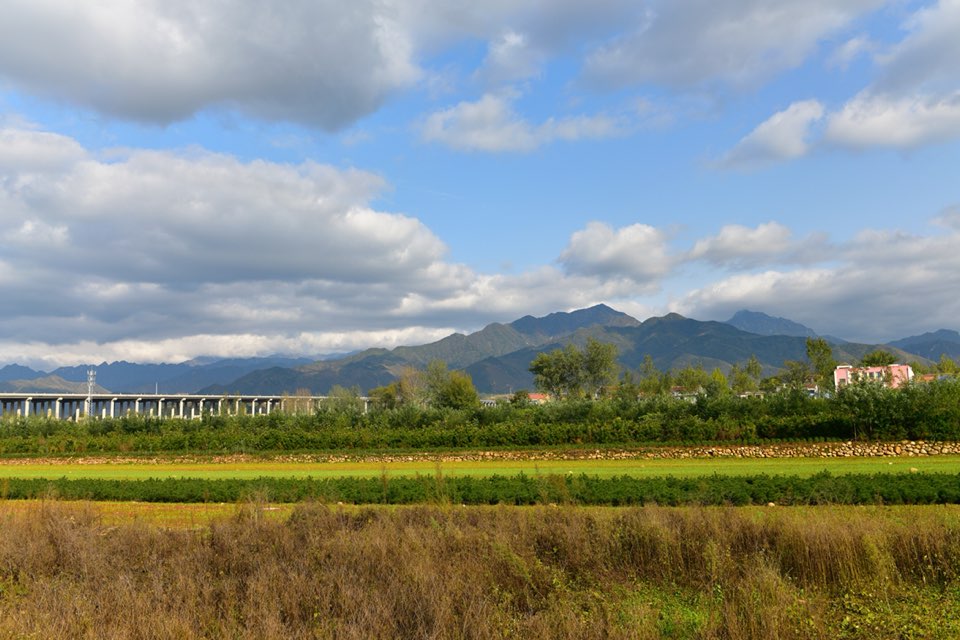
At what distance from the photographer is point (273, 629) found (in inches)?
296

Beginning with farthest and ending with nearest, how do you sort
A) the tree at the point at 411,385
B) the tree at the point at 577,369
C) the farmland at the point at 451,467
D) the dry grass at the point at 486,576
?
the tree at the point at 577,369 < the tree at the point at 411,385 < the farmland at the point at 451,467 < the dry grass at the point at 486,576

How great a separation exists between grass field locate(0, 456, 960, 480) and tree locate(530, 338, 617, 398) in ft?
319

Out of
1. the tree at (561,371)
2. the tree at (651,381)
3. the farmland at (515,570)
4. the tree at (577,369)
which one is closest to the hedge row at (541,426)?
the farmland at (515,570)

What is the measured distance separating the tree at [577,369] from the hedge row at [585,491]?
11449 cm

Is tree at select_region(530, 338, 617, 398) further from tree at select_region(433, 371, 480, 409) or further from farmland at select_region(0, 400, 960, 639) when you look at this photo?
farmland at select_region(0, 400, 960, 639)

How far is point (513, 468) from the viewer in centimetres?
3634

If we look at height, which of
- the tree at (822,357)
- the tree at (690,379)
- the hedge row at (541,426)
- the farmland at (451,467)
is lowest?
the farmland at (451,467)

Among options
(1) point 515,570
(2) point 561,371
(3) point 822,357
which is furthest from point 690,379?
(1) point 515,570

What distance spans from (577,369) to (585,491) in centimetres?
12114

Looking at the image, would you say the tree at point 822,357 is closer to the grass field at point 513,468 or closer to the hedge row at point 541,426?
the hedge row at point 541,426

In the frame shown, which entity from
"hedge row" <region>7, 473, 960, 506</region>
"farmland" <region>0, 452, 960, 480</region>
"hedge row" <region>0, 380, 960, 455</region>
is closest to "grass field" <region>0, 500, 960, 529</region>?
"hedge row" <region>7, 473, 960, 506</region>

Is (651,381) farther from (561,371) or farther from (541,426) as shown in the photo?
(541,426)

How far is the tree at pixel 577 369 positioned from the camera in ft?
452

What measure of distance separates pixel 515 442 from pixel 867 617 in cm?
3813
